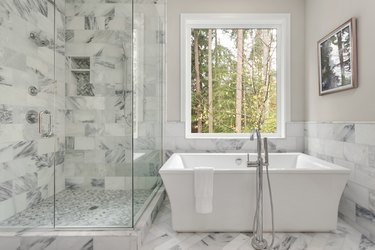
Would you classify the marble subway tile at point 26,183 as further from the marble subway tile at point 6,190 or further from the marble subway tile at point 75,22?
the marble subway tile at point 75,22

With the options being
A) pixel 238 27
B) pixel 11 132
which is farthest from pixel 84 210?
pixel 238 27

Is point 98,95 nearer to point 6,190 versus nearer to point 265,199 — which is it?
point 6,190

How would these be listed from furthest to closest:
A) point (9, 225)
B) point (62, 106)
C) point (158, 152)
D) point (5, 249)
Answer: point (158, 152) < point (62, 106) < point (9, 225) < point (5, 249)

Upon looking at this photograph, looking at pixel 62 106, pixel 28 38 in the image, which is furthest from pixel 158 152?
pixel 28 38

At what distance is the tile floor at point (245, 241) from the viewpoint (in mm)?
1945

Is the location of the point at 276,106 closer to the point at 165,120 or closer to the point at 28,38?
the point at 165,120

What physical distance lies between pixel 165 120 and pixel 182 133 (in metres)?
0.27

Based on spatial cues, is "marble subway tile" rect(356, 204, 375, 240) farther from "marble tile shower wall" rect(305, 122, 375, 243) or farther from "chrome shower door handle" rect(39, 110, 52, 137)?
"chrome shower door handle" rect(39, 110, 52, 137)

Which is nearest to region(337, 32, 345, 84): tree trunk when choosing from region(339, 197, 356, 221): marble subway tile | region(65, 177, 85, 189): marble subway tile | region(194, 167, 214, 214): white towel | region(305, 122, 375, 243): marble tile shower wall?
region(305, 122, 375, 243): marble tile shower wall

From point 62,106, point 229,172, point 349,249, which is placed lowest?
point 349,249

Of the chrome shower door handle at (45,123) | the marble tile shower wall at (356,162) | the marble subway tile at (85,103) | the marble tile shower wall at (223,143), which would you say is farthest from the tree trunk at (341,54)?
the chrome shower door handle at (45,123)

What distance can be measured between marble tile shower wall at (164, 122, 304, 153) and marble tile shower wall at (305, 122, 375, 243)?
0.54 meters

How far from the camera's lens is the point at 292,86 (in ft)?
10.9

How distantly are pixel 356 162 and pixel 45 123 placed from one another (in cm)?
301
